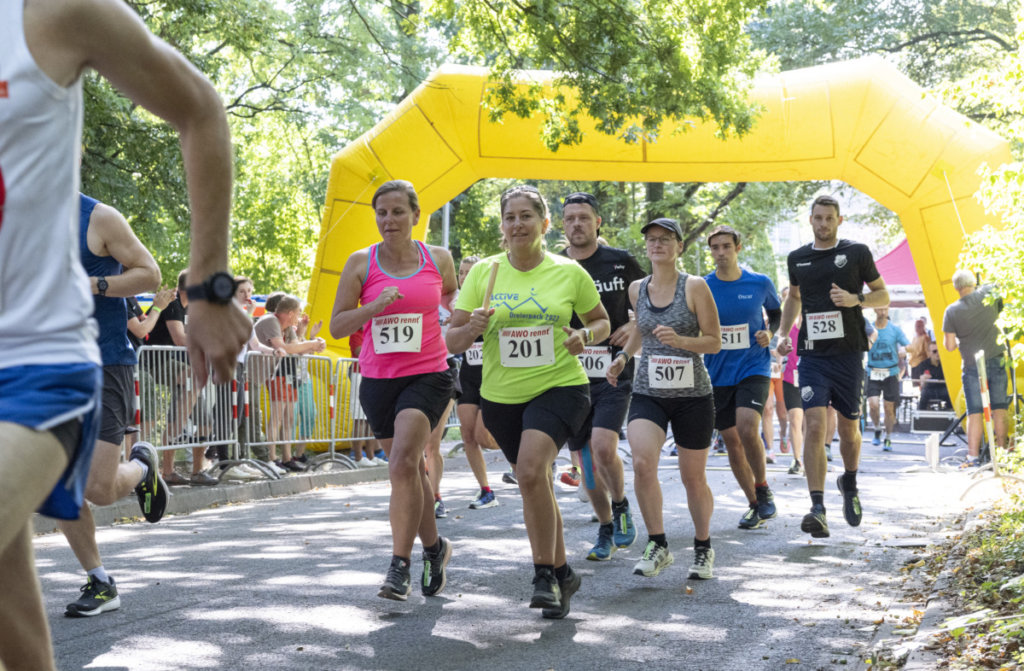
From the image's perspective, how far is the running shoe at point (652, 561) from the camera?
675 cm

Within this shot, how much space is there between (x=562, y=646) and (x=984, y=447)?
1055 cm

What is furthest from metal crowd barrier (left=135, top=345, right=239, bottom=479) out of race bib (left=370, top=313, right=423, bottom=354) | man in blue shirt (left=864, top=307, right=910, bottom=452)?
man in blue shirt (left=864, top=307, right=910, bottom=452)

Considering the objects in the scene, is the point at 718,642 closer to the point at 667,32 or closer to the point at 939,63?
the point at 667,32

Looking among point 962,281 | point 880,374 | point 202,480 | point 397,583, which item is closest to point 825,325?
point 397,583

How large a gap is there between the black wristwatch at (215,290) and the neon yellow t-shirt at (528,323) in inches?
146

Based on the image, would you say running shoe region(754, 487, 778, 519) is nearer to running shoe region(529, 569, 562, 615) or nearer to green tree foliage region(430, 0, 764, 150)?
running shoe region(529, 569, 562, 615)

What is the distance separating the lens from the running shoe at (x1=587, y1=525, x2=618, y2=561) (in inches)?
297

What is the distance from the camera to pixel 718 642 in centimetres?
527

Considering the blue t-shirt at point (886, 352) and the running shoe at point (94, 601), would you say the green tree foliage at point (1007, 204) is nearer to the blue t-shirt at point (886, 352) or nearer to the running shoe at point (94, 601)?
the running shoe at point (94, 601)

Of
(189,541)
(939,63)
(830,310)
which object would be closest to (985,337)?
(830,310)

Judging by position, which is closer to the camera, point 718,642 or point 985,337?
point 718,642

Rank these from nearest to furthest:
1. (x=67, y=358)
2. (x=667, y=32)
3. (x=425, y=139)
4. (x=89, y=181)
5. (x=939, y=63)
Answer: (x=67, y=358) → (x=667, y=32) → (x=89, y=181) → (x=425, y=139) → (x=939, y=63)

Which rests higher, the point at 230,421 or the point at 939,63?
the point at 939,63

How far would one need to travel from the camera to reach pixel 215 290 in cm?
210
